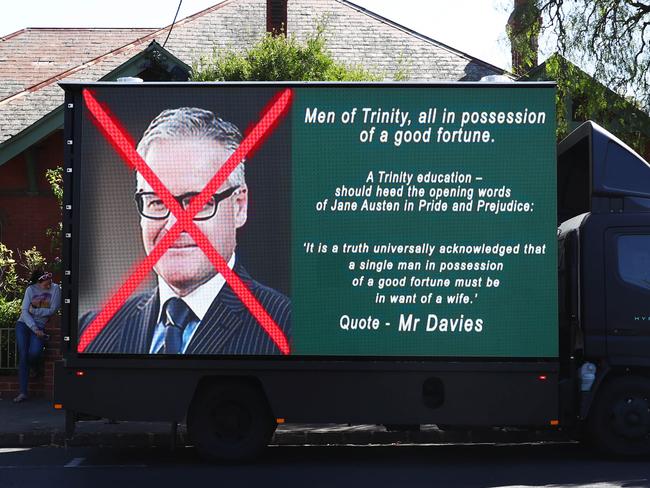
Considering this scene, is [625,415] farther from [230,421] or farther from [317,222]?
[230,421]

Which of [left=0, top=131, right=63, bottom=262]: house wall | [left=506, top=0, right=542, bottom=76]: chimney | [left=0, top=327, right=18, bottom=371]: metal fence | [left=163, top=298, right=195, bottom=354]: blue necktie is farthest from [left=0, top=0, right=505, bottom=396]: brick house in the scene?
[left=163, top=298, right=195, bottom=354]: blue necktie

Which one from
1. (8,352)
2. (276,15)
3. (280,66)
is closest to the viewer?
(8,352)

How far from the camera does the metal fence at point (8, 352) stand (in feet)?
45.8

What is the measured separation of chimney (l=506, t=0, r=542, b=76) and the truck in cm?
819

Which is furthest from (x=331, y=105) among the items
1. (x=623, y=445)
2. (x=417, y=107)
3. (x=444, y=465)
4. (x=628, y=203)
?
(x=623, y=445)

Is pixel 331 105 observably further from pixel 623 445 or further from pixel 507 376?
pixel 623 445

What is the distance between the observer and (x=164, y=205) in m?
9.35

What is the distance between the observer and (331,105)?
9.39m

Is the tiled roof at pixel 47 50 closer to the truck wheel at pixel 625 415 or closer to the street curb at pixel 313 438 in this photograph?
the street curb at pixel 313 438

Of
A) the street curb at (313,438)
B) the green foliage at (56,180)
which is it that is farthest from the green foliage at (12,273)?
the street curb at (313,438)

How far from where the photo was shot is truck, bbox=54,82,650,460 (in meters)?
9.22

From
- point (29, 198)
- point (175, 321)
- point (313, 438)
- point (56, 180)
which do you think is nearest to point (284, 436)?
point (313, 438)

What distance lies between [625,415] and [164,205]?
4.49 metres

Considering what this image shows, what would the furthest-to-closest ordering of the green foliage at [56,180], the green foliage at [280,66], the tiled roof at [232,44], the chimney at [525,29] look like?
the tiled roof at [232,44]
the green foliage at [280,66]
the chimney at [525,29]
the green foliage at [56,180]
